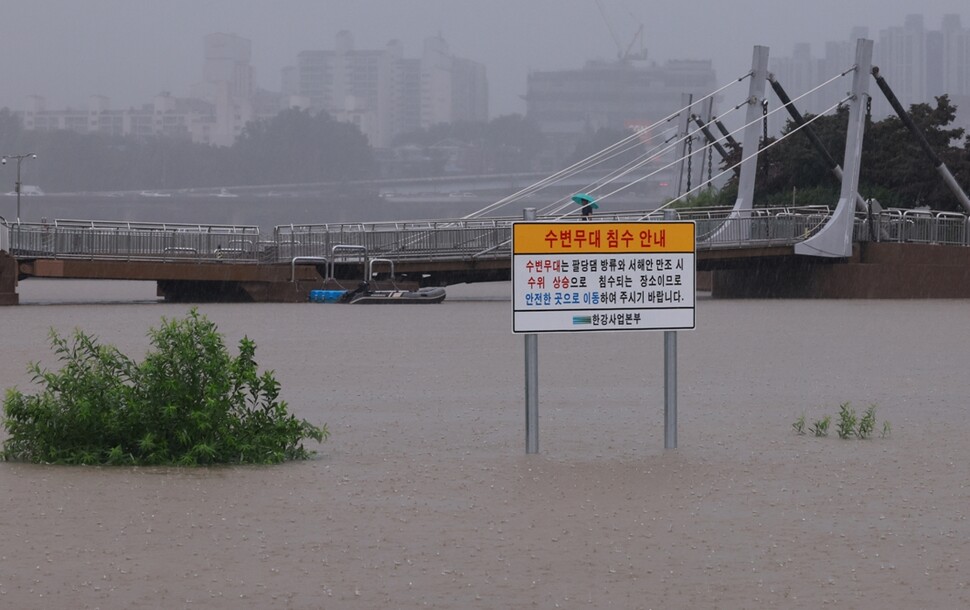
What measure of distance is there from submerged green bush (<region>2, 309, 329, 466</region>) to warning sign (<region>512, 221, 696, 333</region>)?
6.10 feet

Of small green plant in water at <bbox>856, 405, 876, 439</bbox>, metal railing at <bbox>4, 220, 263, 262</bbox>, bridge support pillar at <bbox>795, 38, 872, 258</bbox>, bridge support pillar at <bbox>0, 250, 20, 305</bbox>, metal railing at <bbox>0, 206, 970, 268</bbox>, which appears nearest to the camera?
small green plant in water at <bbox>856, 405, 876, 439</bbox>

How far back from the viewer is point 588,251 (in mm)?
11445

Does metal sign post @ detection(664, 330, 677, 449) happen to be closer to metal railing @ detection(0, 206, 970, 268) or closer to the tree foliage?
metal railing @ detection(0, 206, 970, 268)

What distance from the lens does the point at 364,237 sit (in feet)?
161

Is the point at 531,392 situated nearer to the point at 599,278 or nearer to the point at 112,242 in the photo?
the point at 599,278

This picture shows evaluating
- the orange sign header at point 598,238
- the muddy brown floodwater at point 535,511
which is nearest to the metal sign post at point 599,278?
the orange sign header at point 598,238

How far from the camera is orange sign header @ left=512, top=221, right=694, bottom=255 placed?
1137cm

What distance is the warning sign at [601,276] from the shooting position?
11.4 metres

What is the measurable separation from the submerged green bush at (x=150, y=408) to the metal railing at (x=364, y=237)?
109 ft

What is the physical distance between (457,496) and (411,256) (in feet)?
127

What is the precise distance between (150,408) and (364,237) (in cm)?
3816

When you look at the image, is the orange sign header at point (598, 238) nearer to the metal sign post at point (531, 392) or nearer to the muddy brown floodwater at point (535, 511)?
the metal sign post at point (531, 392)

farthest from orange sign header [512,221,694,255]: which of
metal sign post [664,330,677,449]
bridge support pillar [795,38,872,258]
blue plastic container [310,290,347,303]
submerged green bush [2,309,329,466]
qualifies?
A: bridge support pillar [795,38,872,258]

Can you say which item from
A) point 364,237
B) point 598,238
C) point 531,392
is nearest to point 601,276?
point 598,238
